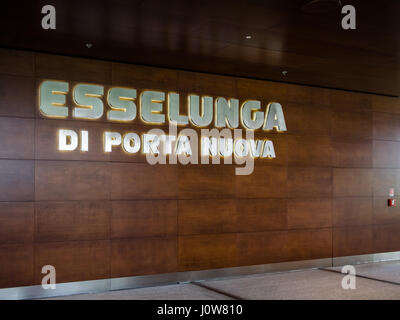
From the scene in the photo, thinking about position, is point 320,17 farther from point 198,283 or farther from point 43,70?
point 198,283

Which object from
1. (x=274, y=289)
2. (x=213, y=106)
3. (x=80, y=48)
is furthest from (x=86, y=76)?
(x=274, y=289)

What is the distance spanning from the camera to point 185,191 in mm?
A: 8141

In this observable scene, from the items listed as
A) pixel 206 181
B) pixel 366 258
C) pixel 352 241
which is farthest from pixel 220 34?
pixel 366 258

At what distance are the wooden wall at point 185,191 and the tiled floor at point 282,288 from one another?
0.38 m

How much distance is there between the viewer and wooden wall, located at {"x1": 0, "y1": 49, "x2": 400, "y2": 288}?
6.94 meters

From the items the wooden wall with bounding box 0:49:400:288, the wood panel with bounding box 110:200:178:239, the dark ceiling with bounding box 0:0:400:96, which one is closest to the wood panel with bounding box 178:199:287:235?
the wooden wall with bounding box 0:49:400:288

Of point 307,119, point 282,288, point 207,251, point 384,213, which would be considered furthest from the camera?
point 384,213

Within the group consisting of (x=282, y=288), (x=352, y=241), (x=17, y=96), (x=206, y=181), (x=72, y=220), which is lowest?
(x=282, y=288)

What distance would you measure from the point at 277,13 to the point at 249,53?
167 centimetres

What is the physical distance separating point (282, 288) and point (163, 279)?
1.87 m

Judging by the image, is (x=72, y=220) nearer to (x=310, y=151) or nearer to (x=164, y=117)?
(x=164, y=117)

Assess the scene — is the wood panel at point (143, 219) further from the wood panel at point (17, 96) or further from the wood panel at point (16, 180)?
the wood panel at point (17, 96)

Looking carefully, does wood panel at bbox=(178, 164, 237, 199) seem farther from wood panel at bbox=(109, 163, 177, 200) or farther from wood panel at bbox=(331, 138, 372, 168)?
wood panel at bbox=(331, 138, 372, 168)

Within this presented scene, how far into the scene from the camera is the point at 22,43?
6.68 metres
